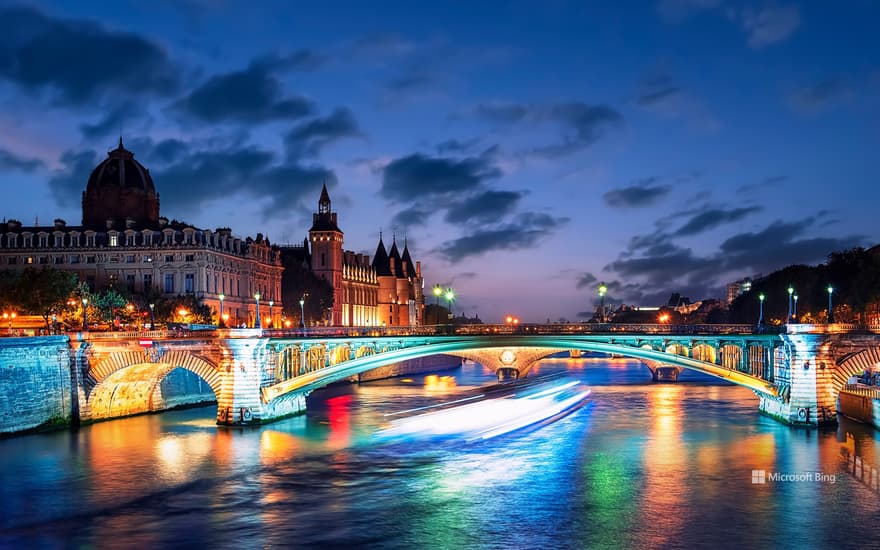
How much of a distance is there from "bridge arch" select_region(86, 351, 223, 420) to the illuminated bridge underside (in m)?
4.62

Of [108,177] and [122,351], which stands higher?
[108,177]

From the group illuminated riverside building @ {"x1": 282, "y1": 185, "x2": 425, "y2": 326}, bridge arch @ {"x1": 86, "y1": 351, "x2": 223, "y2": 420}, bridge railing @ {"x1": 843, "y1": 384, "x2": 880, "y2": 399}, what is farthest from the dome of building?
bridge railing @ {"x1": 843, "y1": 384, "x2": 880, "y2": 399}

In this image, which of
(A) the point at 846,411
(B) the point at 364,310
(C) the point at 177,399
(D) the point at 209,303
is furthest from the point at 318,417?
(B) the point at 364,310

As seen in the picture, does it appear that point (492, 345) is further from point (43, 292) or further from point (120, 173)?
point (120, 173)

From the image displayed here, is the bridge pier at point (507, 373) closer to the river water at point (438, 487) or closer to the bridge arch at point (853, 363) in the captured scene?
the river water at point (438, 487)

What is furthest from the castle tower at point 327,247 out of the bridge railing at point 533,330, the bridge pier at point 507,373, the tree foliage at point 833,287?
the bridge railing at point 533,330

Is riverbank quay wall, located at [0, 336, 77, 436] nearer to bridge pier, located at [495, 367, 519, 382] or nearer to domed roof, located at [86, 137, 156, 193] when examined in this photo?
bridge pier, located at [495, 367, 519, 382]

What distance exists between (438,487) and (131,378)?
31.3 meters

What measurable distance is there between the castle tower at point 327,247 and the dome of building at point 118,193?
30.3 meters

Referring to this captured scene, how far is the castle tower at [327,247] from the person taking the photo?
150125 millimetres

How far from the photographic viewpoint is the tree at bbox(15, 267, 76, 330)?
83.2 metres

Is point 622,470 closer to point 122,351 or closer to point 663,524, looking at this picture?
point 663,524

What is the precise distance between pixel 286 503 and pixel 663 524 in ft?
51.2

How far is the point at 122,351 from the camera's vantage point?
204 feet
